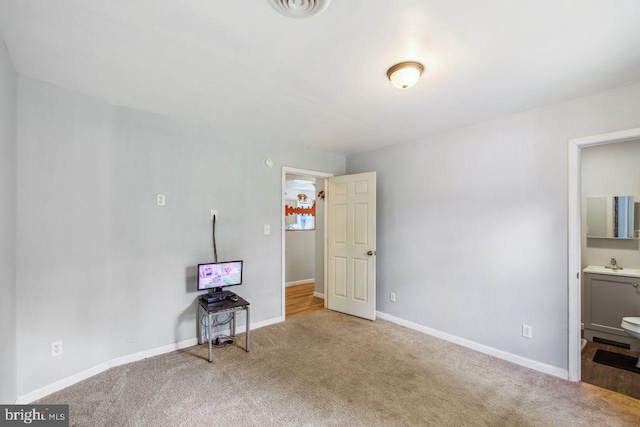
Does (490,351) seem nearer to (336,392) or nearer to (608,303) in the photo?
(608,303)

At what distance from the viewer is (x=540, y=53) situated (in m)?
1.79

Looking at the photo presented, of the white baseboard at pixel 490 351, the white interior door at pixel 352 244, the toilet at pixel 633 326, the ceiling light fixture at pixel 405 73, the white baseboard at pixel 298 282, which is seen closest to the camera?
the ceiling light fixture at pixel 405 73

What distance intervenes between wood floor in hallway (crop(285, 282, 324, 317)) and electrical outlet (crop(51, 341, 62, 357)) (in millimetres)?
2458

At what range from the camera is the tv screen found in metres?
2.93

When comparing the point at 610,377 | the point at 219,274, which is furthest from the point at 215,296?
the point at 610,377

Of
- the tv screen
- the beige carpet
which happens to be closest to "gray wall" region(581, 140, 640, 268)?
the beige carpet

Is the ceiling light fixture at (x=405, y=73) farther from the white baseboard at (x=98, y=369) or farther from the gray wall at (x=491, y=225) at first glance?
the white baseboard at (x=98, y=369)

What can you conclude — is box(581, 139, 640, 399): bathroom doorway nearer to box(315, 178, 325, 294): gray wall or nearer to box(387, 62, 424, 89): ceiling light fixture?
box(387, 62, 424, 89): ceiling light fixture

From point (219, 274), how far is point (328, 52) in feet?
7.78

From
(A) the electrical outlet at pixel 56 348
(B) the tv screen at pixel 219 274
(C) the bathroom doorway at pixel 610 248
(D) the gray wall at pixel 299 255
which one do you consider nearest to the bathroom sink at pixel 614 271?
(C) the bathroom doorway at pixel 610 248

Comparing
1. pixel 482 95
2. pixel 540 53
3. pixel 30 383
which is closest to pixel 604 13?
pixel 540 53

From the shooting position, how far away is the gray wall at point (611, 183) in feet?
10.9

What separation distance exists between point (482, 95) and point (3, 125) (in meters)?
3.42

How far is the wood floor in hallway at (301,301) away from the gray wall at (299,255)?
0.31 m
